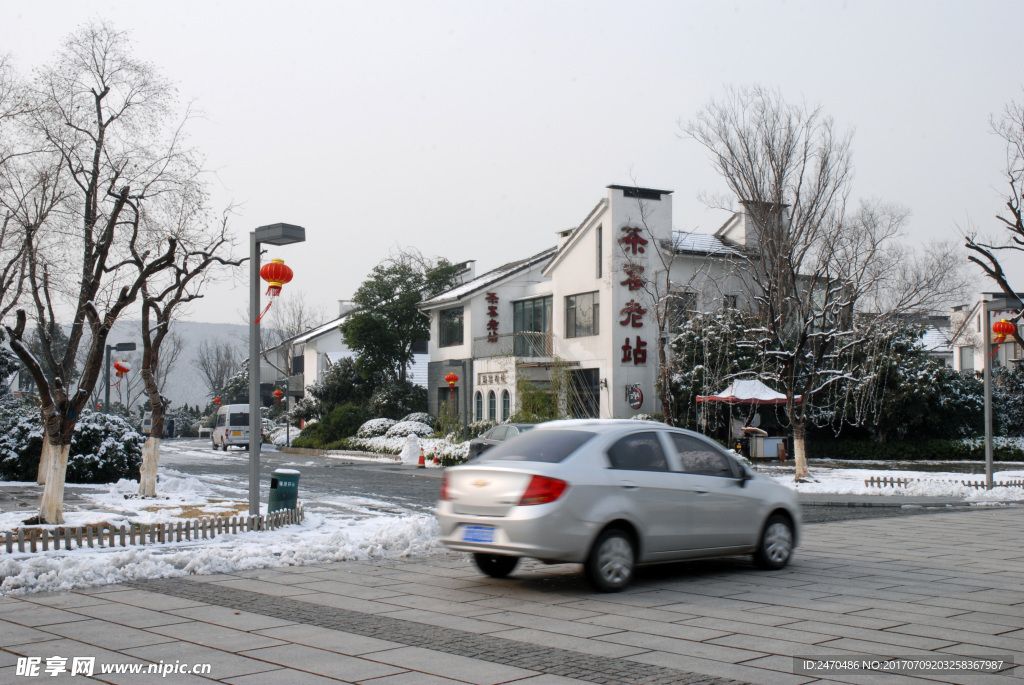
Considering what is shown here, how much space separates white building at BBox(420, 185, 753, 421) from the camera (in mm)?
37688

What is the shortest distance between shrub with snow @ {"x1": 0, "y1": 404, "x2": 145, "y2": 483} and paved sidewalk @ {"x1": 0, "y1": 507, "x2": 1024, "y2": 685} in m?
15.1

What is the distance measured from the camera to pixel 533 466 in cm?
895

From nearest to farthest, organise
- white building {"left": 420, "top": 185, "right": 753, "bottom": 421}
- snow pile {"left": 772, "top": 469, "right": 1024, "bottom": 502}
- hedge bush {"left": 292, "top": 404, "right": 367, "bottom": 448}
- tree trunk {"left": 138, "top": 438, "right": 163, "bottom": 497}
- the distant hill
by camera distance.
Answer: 1. tree trunk {"left": 138, "top": 438, "right": 163, "bottom": 497}
2. snow pile {"left": 772, "top": 469, "right": 1024, "bottom": 502}
3. white building {"left": 420, "top": 185, "right": 753, "bottom": 421}
4. hedge bush {"left": 292, "top": 404, "right": 367, "bottom": 448}
5. the distant hill

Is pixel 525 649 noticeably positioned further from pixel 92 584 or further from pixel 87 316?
pixel 87 316

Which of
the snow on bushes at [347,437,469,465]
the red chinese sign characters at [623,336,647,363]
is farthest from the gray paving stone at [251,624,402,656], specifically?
the red chinese sign characters at [623,336,647,363]

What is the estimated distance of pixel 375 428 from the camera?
45344 mm

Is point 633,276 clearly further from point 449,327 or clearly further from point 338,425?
point 338,425

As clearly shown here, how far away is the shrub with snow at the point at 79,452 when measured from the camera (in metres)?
23.6

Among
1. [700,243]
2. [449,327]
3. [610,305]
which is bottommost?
[610,305]

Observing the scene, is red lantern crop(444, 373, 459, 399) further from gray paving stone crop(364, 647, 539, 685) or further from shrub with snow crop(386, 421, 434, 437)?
gray paving stone crop(364, 647, 539, 685)

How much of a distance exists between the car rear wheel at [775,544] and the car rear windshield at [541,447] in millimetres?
2553

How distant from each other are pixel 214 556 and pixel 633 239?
29096 millimetres

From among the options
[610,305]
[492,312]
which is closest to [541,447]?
[610,305]

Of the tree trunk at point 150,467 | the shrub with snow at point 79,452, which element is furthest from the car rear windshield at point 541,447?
the shrub with snow at point 79,452
